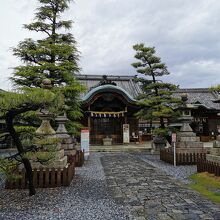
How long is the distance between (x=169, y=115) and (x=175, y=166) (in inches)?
202

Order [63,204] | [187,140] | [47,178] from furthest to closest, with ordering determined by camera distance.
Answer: [187,140]
[47,178]
[63,204]

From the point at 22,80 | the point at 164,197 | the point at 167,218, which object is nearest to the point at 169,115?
the point at 22,80

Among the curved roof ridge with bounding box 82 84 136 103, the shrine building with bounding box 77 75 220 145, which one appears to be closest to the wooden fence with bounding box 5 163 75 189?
the shrine building with bounding box 77 75 220 145

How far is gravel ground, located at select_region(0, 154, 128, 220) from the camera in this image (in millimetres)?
5523

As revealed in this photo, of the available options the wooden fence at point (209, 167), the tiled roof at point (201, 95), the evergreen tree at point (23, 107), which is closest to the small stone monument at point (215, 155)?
the wooden fence at point (209, 167)

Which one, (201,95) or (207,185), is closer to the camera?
(207,185)

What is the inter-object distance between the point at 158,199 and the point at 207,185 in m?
2.58

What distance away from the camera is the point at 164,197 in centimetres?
700

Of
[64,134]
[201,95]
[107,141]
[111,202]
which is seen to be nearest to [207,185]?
[111,202]

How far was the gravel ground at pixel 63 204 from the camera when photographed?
5523 mm

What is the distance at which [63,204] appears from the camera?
6395mm

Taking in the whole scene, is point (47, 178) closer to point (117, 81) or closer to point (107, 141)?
point (107, 141)

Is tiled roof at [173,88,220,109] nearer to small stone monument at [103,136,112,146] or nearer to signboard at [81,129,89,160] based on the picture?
small stone monument at [103,136,112,146]

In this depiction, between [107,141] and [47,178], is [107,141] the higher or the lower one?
the higher one
